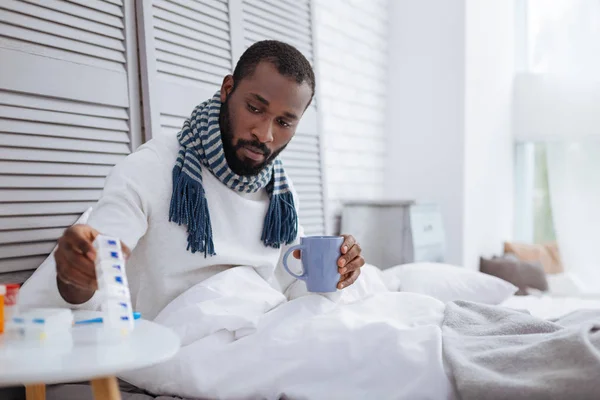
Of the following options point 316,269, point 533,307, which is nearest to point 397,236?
point 533,307

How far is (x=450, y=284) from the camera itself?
2193 millimetres

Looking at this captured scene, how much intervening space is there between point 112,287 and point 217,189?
0.60 metres

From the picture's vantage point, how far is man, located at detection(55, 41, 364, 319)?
4.00ft

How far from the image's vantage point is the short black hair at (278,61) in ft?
4.30

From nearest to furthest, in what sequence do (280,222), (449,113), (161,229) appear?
(161,229) < (280,222) < (449,113)

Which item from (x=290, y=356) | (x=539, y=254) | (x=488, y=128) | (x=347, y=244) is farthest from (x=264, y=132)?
A: (x=539, y=254)

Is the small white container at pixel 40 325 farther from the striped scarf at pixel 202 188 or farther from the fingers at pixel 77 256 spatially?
the striped scarf at pixel 202 188

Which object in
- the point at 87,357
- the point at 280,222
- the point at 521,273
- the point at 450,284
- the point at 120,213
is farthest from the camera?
the point at 521,273

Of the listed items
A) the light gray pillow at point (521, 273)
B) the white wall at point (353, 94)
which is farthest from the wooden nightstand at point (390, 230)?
the light gray pillow at point (521, 273)

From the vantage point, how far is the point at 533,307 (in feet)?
7.15

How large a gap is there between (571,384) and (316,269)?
53cm

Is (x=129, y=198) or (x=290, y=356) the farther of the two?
(x=129, y=198)

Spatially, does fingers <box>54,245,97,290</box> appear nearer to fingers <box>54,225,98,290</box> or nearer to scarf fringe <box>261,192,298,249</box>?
fingers <box>54,225,98,290</box>

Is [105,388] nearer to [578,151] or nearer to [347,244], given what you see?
[347,244]
